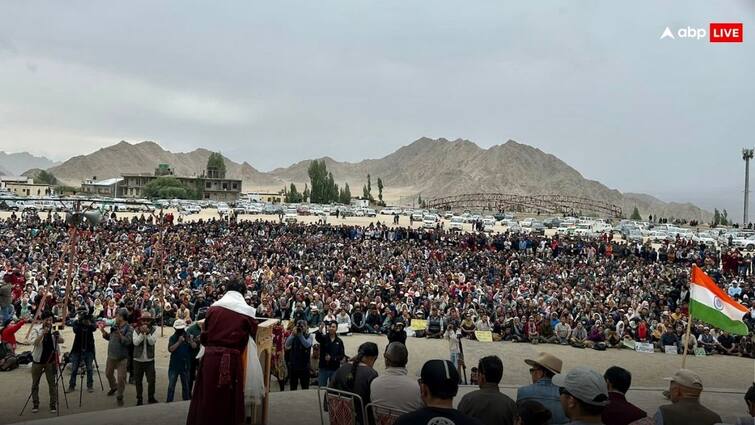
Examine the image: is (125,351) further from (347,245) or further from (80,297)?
(347,245)

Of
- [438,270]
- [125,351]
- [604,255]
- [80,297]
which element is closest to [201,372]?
[125,351]

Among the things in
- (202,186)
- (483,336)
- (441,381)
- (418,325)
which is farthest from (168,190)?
(441,381)

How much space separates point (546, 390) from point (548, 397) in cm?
5

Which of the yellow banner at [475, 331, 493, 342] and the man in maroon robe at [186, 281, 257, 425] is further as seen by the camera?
the yellow banner at [475, 331, 493, 342]

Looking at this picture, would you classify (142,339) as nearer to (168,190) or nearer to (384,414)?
(384,414)

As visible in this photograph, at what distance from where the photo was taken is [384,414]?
414 centimetres

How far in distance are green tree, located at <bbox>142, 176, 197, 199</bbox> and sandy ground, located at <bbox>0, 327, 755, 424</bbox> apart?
288 feet

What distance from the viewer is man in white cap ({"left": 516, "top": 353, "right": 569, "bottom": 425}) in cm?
408

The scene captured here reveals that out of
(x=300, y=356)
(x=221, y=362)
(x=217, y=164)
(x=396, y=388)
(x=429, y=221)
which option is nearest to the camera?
(x=396, y=388)

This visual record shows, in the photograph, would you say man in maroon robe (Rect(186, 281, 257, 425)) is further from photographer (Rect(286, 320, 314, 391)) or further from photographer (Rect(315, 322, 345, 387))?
photographer (Rect(286, 320, 314, 391))

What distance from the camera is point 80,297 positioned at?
15273 millimetres

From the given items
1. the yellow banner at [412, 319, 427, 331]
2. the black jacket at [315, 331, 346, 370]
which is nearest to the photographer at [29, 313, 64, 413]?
the black jacket at [315, 331, 346, 370]

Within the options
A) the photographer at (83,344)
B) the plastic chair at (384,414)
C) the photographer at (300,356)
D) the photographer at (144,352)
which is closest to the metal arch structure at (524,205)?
the photographer at (300,356)

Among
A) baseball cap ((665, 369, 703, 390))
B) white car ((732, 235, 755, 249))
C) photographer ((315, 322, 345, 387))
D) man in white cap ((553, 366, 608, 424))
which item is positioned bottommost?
photographer ((315, 322, 345, 387))
